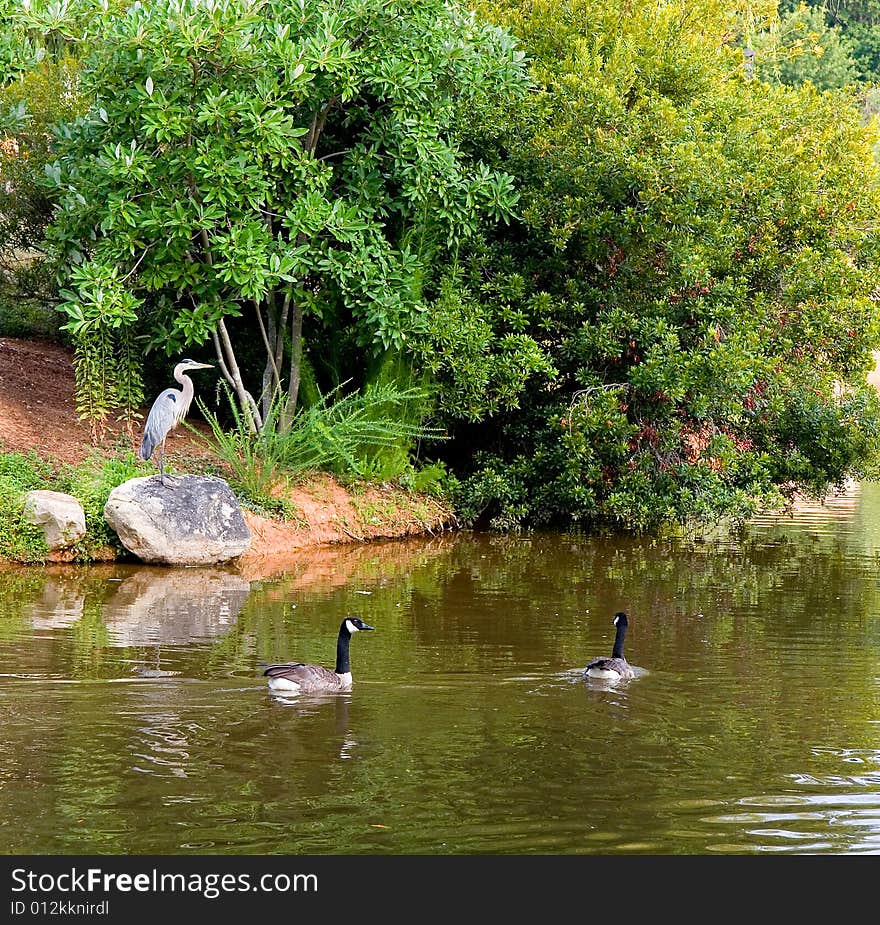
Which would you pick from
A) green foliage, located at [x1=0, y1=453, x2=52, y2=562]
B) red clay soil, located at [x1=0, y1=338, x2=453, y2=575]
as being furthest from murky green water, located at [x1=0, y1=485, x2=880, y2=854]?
red clay soil, located at [x1=0, y1=338, x2=453, y2=575]

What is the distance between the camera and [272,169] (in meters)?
16.2

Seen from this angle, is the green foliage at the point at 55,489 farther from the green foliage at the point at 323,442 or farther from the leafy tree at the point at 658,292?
the leafy tree at the point at 658,292

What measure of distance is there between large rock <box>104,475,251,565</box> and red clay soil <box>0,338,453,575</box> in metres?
0.51

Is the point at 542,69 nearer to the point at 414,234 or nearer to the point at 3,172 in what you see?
the point at 414,234

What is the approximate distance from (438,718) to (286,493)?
827 cm

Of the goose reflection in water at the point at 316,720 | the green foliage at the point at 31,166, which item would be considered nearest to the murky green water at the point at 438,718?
the goose reflection in water at the point at 316,720

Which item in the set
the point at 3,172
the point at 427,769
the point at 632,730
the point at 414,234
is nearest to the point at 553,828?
the point at 427,769

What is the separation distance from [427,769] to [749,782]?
71.7 inches

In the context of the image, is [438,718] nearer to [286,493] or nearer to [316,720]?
[316,720]

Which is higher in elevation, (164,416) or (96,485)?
(164,416)

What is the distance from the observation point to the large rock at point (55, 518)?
48.5ft

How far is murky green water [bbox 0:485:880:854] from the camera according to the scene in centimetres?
694

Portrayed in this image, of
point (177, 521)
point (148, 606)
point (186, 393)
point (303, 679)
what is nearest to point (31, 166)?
point (186, 393)

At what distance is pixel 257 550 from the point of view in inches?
632
